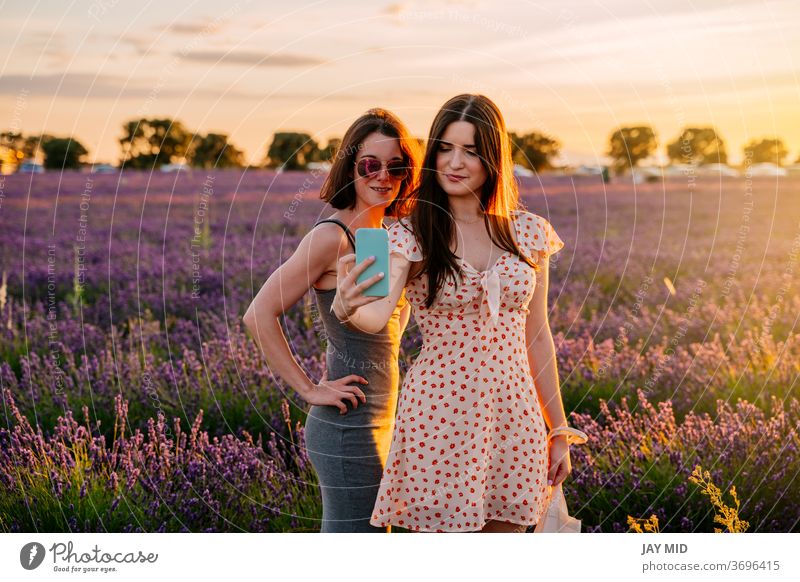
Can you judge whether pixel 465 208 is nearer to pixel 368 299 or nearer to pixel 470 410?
pixel 368 299

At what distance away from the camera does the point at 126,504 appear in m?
3.96

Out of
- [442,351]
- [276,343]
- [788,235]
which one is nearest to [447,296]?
[442,351]

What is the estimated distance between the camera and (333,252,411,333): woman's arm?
2.89m

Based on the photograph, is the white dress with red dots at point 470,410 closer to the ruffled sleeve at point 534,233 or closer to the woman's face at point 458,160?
the ruffled sleeve at point 534,233

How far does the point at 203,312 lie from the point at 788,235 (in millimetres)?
8440

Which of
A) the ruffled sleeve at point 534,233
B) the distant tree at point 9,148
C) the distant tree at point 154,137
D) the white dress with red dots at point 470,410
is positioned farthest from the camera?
the distant tree at point 154,137

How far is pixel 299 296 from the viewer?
3.20m

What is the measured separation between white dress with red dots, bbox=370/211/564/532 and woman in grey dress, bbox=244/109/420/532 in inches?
6.4

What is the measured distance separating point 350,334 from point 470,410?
507 millimetres

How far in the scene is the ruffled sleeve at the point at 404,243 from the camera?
2.96 m

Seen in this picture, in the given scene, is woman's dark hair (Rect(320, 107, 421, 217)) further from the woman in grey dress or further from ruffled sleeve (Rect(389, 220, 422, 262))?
ruffled sleeve (Rect(389, 220, 422, 262))

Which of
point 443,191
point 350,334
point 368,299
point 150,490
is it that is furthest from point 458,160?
point 150,490

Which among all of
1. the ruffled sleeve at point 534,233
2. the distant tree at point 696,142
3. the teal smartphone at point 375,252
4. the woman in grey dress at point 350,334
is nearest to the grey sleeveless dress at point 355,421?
the woman in grey dress at point 350,334

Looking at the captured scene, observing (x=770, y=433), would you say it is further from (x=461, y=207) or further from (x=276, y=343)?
(x=276, y=343)
